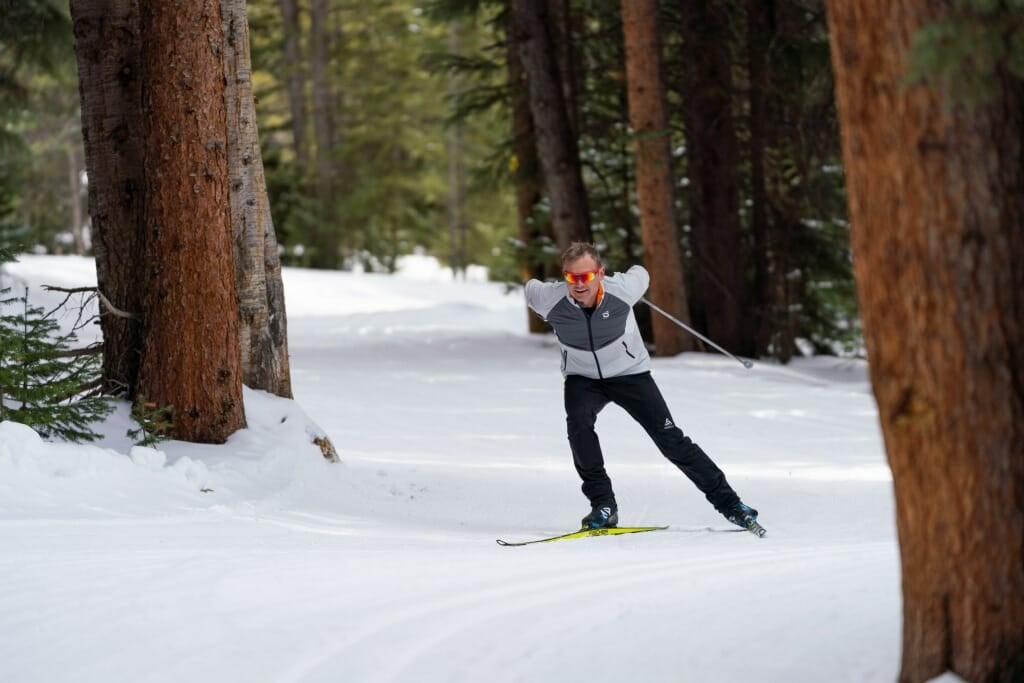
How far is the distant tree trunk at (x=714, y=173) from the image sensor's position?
17.2 m

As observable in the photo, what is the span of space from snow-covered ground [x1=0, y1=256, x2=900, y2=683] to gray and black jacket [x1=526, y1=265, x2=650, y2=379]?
96 cm

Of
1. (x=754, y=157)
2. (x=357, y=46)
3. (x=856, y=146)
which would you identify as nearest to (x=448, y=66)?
(x=754, y=157)

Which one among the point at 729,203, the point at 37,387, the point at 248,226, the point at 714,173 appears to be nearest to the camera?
the point at 37,387

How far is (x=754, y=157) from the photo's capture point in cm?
1758

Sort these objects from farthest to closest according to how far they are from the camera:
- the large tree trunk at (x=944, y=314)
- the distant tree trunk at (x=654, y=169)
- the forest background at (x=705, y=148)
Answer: the forest background at (x=705, y=148) < the distant tree trunk at (x=654, y=169) < the large tree trunk at (x=944, y=314)

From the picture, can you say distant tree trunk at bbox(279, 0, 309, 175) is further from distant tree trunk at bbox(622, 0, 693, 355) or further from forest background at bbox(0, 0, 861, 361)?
distant tree trunk at bbox(622, 0, 693, 355)

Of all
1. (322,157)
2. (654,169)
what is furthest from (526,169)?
(322,157)

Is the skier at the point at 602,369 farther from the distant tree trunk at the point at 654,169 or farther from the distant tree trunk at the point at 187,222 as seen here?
the distant tree trunk at the point at 654,169

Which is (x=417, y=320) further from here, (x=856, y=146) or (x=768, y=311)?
(x=856, y=146)

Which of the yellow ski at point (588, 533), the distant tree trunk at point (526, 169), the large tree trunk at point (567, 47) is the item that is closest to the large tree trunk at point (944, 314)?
the yellow ski at point (588, 533)

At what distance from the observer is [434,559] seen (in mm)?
6141

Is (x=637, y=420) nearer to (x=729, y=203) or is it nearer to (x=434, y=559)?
(x=434, y=559)

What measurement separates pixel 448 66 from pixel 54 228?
24444mm

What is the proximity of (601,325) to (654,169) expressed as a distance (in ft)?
31.5
